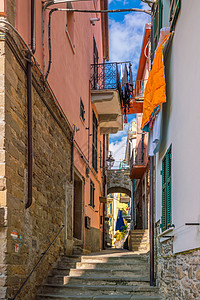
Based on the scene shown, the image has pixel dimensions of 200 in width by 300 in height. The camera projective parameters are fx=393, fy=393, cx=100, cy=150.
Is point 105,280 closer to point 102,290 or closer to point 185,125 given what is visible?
point 102,290

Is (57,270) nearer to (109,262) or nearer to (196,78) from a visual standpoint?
(109,262)

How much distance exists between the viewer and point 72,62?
427 inches

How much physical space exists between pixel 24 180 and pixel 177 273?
2.69m

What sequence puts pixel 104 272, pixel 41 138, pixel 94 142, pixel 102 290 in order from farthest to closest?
pixel 94 142, pixel 104 272, pixel 102 290, pixel 41 138

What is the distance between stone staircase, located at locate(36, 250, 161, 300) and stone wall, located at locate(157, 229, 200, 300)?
23.4 inches

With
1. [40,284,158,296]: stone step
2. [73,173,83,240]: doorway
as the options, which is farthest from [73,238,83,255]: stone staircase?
[40,284,158,296]: stone step

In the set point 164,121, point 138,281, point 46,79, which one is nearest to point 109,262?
point 138,281

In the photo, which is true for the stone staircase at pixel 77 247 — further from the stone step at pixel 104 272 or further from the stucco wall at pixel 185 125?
the stucco wall at pixel 185 125

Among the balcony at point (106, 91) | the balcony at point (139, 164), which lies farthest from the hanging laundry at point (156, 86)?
the balcony at point (139, 164)

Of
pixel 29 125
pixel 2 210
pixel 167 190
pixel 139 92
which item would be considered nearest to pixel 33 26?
Result: pixel 29 125

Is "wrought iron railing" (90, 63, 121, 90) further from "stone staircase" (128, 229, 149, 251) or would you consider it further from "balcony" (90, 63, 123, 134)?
"stone staircase" (128, 229, 149, 251)

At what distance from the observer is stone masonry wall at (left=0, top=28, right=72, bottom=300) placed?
5352mm

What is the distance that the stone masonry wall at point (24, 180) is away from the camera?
17.6 feet

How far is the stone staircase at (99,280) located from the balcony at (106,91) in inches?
254
